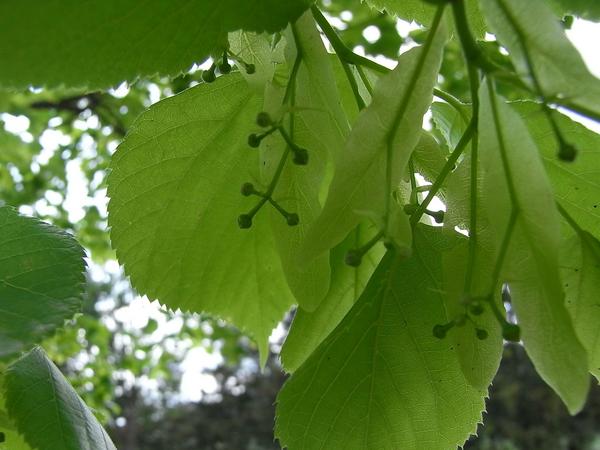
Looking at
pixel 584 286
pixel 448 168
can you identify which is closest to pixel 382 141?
pixel 448 168

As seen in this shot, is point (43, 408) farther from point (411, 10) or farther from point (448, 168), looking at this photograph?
point (411, 10)

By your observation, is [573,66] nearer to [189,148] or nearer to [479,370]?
[479,370]

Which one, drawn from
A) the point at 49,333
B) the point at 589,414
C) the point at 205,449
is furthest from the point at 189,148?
the point at 205,449

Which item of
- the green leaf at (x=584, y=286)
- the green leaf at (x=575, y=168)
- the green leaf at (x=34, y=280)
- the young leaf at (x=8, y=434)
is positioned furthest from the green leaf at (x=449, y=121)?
the young leaf at (x=8, y=434)

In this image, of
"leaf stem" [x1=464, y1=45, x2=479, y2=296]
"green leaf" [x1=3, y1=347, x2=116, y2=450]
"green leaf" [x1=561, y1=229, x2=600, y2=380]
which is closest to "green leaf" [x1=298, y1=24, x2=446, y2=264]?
"leaf stem" [x1=464, y1=45, x2=479, y2=296]

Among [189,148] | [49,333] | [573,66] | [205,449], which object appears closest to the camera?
[573,66]

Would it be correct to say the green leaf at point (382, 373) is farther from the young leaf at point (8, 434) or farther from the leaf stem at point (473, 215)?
the young leaf at point (8, 434)
